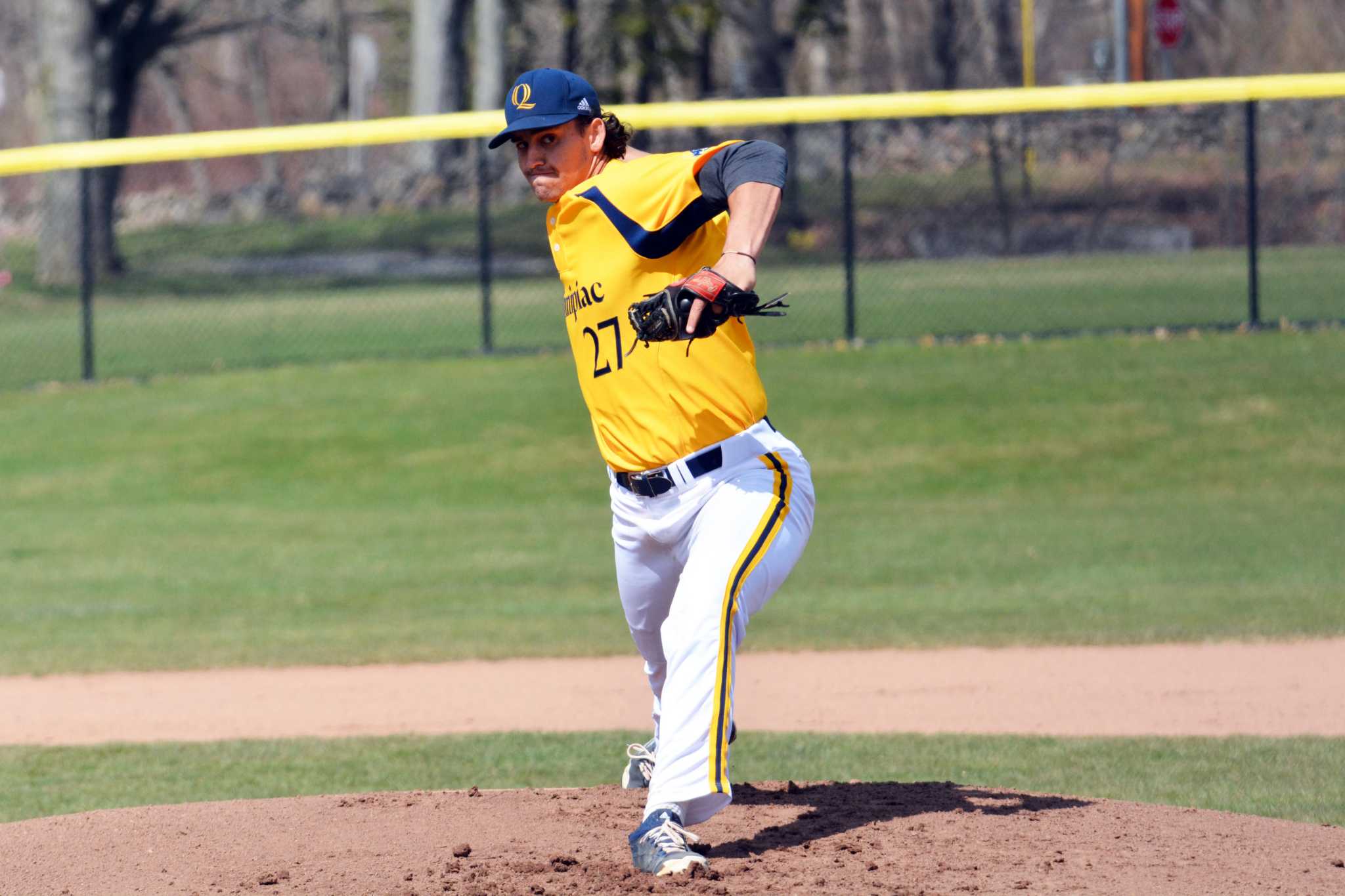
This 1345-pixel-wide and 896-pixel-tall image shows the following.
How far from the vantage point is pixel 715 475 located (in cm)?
420

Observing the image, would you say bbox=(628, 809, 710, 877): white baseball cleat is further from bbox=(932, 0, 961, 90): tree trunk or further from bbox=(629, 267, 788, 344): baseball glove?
bbox=(932, 0, 961, 90): tree trunk

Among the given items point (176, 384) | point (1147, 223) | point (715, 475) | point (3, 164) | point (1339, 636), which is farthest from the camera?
point (1147, 223)

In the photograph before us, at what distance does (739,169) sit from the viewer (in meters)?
3.96

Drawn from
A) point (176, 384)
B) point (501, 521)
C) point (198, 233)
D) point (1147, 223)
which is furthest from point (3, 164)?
point (1147, 223)

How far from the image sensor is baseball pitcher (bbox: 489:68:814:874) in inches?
160

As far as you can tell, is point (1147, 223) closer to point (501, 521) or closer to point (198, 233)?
point (501, 521)

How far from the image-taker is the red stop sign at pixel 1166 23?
81.5ft

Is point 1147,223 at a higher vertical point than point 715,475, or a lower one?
higher

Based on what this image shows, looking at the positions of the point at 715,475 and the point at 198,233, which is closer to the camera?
the point at 715,475

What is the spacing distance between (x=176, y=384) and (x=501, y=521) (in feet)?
17.6

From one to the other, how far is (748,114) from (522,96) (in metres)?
10.4

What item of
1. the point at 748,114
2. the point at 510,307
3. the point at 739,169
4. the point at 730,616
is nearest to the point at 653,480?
the point at 730,616

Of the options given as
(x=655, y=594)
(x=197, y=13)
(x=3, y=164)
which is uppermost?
(x=197, y=13)

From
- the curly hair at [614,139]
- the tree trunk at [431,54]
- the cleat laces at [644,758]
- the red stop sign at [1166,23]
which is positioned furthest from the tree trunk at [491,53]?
the curly hair at [614,139]
